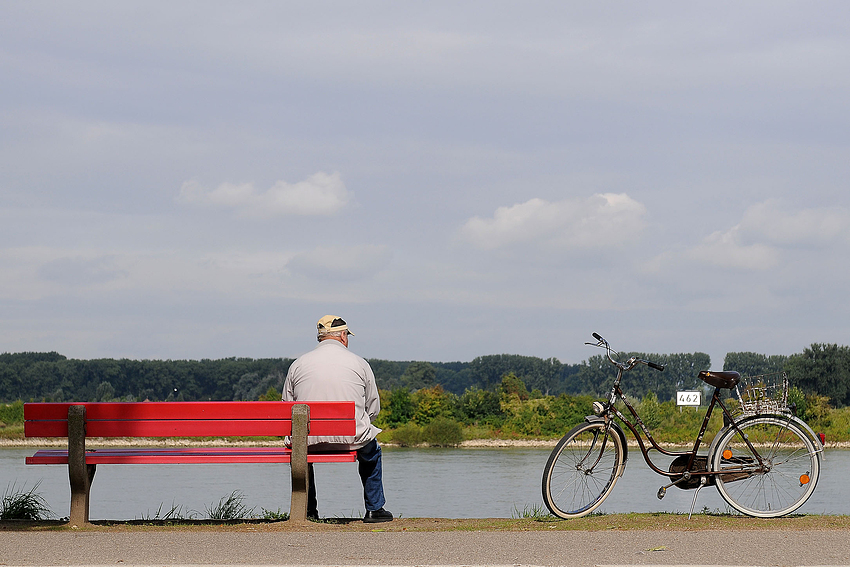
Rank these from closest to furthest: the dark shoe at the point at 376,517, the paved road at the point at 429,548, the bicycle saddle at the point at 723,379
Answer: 1. the paved road at the point at 429,548
2. the bicycle saddle at the point at 723,379
3. the dark shoe at the point at 376,517

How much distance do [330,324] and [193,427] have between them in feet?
4.16

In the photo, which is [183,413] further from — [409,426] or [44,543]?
[409,426]

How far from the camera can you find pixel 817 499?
1930 cm

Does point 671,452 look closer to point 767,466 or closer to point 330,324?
point 767,466

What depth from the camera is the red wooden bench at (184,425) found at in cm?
659

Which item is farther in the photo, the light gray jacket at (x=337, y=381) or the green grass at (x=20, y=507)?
the green grass at (x=20, y=507)

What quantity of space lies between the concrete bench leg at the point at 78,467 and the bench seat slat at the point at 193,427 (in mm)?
61

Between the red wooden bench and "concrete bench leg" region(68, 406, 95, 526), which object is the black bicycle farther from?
"concrete bench leg" region(68, 406, 95, 526)

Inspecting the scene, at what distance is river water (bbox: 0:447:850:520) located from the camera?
15516 millimetres

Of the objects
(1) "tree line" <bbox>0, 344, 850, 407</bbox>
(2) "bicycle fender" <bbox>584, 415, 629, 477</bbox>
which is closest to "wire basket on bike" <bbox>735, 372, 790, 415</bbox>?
(2) "bicycle fender" <bbox>584, 415, 629, 477</bbox>

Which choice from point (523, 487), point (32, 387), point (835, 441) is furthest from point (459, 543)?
point (32, 387)

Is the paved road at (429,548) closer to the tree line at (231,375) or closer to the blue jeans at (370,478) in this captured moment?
the blue jeans at (370,478)

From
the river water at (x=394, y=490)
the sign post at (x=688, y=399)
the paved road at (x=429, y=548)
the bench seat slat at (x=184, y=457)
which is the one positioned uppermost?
the bench seat slat at (x=184, y=457)

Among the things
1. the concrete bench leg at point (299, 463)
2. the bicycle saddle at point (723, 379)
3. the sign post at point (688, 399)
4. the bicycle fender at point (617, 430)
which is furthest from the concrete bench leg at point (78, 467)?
the sign post at point (688, 399)
